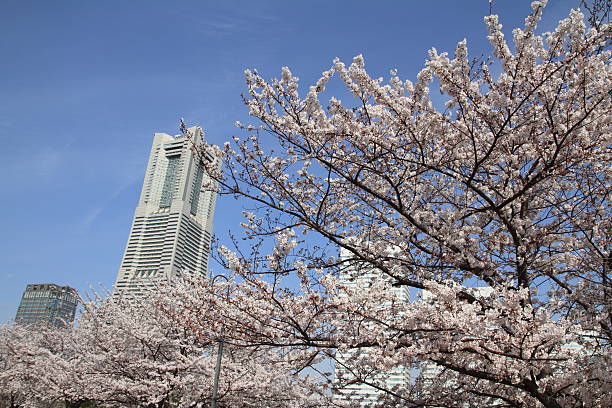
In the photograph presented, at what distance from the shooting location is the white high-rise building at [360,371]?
587 cm

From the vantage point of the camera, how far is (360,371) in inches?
235

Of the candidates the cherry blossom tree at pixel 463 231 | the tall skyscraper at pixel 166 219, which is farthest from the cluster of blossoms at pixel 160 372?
the tall skyscraper at pixel 166 219

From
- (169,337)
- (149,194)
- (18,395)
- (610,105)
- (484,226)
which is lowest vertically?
(18,395)

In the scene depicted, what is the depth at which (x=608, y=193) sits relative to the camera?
569 centimetres

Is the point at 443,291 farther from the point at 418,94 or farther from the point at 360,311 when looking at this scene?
the point at 418,94

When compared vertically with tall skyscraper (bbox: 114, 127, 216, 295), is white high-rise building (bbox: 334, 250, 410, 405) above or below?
below

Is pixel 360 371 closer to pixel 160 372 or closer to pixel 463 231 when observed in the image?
pixel 463 231

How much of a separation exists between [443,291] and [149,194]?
7851 cm

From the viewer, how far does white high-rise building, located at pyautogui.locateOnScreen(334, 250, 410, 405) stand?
5871 mm

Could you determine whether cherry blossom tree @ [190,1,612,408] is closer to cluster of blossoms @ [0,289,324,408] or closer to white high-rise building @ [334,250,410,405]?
white high-rise building @ [334,250,410,405]

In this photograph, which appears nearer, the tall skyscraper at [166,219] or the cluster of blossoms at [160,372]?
the cluster of blossoms at [160,372]

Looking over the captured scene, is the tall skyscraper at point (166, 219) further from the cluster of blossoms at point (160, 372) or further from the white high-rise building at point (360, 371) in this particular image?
the white high-rise building at point (360, 371)

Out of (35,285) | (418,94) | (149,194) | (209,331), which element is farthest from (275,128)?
(35,285)

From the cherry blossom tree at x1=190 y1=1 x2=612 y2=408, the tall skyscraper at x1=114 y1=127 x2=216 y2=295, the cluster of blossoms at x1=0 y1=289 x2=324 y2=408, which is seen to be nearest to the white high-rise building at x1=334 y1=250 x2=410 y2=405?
the cherry blossom tree at x1=190 y1=1 x2=612 y2=408
